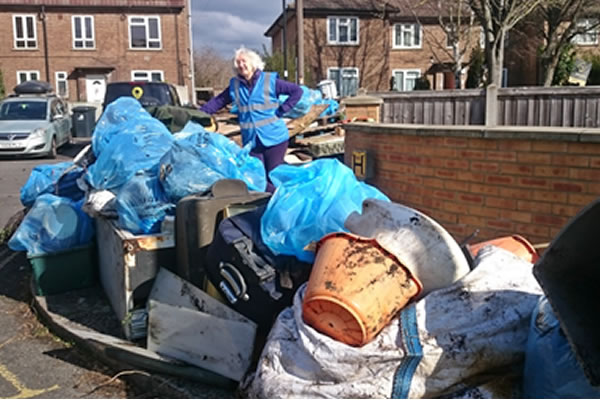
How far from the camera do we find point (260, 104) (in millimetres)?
5094

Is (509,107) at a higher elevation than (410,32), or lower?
lower

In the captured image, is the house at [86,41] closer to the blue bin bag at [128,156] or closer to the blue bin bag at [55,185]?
the blue bin bag at [55,185]

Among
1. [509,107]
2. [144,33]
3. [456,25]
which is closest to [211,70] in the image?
[144,33]

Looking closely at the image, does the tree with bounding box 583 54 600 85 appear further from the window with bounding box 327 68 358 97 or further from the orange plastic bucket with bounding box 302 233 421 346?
the orange plastic bucket with bounding box 302 233 421 346

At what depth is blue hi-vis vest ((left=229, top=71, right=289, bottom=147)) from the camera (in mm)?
5094

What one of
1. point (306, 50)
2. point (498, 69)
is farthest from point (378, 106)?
point (306, 50)

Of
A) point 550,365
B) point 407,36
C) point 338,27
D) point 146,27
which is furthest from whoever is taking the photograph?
point 407,36

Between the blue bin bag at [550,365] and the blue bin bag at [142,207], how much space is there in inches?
99.2

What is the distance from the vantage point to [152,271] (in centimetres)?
379

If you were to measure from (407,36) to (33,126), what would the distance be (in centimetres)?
2606

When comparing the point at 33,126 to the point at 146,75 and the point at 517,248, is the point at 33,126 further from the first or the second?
the point at 146,75

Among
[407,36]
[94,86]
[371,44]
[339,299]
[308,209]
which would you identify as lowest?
[339,299]

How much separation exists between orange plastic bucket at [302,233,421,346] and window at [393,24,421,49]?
34498mm

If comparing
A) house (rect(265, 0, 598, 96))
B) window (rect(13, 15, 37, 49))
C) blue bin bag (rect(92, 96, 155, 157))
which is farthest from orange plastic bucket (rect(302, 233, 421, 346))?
window (rect(13, 15, 37, 49))
